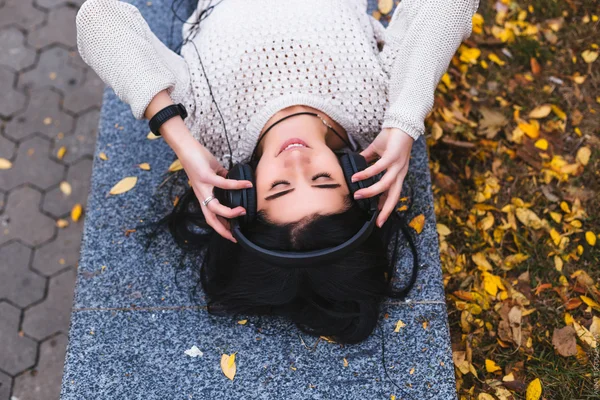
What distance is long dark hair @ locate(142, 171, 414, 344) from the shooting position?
7.82 ft

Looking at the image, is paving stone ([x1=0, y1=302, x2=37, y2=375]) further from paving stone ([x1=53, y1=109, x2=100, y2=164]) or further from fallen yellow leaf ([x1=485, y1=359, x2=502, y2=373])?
fallen yellow leaf ([x1=485, y1=359, x2=502, y2=373])

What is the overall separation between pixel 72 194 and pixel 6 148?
71cm

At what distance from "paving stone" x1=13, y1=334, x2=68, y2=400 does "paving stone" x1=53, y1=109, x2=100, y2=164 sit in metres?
1.45

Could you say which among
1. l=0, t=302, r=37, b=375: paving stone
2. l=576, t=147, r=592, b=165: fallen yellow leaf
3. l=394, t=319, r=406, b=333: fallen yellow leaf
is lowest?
l=576, t=147, r=592, b=165: fallen yellow leaf

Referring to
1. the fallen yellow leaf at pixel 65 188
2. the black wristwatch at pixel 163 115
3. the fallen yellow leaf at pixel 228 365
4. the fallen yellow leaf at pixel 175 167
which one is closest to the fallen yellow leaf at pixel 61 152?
the fallen yellow leaf at pixel 65 188

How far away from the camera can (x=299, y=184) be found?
2387mm

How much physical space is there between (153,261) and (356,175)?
1339mm

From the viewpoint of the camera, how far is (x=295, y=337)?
2768 mm

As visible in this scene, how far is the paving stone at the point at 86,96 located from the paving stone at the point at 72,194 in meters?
0.51

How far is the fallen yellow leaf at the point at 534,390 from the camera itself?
2.94 meters

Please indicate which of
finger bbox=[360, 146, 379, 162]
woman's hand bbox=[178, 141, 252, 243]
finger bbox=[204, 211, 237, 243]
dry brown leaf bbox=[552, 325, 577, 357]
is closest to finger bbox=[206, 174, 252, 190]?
woman's hand bbox=[178, 141, 252, 243]

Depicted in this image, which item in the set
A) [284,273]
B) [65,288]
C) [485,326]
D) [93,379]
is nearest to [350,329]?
[284,273]

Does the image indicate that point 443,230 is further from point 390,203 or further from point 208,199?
point 208,199

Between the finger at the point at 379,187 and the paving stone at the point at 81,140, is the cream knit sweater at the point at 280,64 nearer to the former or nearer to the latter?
the finger at the point at 379,187
